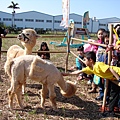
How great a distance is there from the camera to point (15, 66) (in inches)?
142

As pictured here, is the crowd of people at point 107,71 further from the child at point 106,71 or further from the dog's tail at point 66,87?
the dog's tail at point 66,87

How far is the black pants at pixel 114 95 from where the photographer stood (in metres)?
3.84

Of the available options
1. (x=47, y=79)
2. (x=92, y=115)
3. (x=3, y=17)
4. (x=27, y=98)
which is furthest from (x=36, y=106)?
(x=3, y=17)

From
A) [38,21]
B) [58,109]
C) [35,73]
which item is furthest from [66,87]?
[38,21]

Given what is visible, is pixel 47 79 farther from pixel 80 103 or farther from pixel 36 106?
pixel 80 103

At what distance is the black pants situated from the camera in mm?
3839

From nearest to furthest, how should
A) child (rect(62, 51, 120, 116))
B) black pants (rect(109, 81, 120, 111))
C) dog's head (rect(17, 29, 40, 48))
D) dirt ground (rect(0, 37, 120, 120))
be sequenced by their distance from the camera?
child (rect(62, 51, 120, 116))
dirt ground (rect(0, 37, 120, 120))
black pants (rect(109, 81, 120, 111))
dog's head (rect(17, 29, 40, 48))

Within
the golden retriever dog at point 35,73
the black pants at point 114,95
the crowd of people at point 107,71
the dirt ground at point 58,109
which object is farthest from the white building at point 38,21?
the golden retriever dog at point 35,73

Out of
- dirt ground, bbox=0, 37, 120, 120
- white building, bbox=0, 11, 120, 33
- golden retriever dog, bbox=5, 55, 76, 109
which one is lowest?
dirt ground, bbox=0, 37, 120, 120

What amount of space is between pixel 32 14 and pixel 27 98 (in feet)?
181

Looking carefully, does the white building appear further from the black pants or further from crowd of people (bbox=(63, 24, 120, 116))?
the black pants

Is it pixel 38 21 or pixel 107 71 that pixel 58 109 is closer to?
pixel 107 71

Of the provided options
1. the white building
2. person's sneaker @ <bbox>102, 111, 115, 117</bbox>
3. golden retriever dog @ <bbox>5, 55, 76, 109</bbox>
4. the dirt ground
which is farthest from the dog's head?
the white building

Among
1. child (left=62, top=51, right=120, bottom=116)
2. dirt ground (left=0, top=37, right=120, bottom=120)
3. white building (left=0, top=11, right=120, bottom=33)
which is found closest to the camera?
child (left=62, top=51, right=120, bottom=116)
